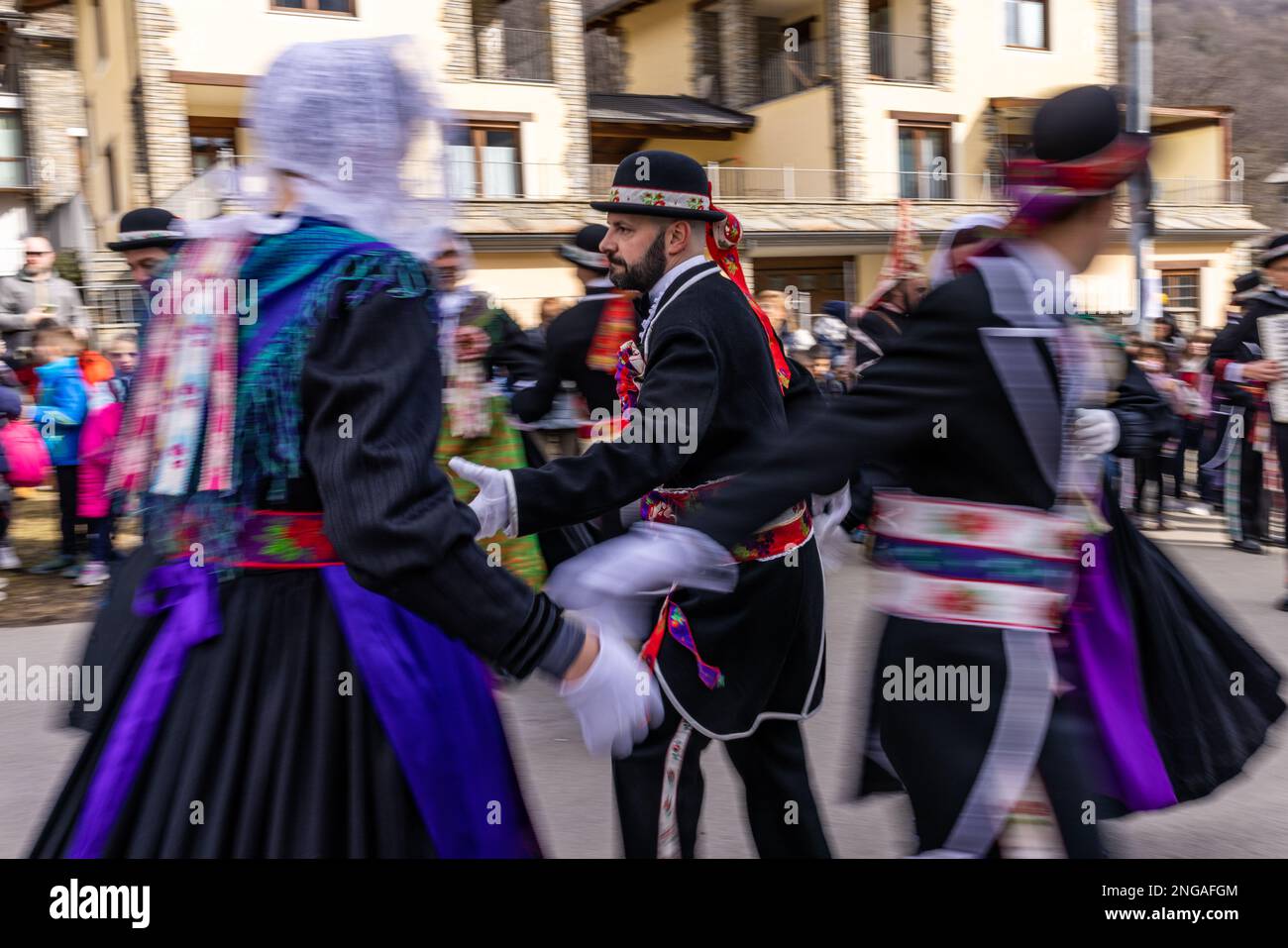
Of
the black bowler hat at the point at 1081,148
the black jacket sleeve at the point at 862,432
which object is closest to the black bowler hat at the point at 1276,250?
the black bowler hat at the point at 1081,148

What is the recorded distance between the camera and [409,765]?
1.79 metres

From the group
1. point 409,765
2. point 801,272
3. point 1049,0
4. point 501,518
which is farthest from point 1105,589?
point 1049,0

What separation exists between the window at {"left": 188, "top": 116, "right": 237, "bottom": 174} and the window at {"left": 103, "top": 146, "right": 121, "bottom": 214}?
176 cm

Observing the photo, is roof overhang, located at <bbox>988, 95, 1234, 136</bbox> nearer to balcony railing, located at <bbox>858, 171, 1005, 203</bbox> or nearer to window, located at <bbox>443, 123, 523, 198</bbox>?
balcony railing, located at <bbox>858, 171, 1005, 203</bbox>

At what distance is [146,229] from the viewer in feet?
15.3

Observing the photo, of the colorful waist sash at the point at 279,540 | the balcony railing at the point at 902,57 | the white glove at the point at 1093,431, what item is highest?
the balcony railing at the point at 902,57

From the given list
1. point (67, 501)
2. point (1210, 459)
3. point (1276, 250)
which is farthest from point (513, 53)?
point (1276, 250)

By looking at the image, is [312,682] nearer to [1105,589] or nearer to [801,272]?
[1105,589]

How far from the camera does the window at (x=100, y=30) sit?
19688 millimetres

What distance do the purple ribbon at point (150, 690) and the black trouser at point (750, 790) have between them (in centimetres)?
120

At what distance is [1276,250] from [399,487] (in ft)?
21.2

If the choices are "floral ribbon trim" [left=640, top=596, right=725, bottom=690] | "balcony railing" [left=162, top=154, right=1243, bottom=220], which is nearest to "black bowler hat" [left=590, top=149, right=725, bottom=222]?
"floral ribbon trim" [left=640, top=596, right=725, bottom=690]

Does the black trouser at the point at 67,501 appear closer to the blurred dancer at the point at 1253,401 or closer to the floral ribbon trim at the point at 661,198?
the floral ribbon trim at the point at 661,198

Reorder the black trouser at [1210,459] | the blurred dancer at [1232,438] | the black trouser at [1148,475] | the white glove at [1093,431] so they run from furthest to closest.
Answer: the black trouser at [1148,475], the black trouser at [1210,459], the blurred dancer at [1232,438], the white glove at [1093,431]
